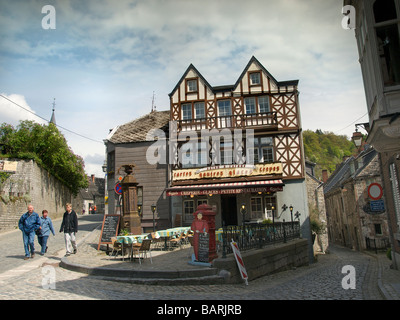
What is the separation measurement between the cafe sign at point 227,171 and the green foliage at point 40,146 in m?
13.6

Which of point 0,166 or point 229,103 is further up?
point 229,103

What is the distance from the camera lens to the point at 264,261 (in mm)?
10594

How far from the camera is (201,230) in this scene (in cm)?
932

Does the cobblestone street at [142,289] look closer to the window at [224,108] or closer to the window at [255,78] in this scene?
the window at [224,108]

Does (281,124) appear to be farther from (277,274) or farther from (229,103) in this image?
(277,274)

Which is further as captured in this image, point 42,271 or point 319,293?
point 42,271

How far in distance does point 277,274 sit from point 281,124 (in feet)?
37.2

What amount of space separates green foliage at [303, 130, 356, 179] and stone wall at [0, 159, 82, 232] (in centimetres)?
5136

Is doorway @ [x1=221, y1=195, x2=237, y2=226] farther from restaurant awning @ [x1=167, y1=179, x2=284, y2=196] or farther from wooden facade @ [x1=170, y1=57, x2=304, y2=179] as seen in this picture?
wooden facade @ [x1=170, y1=57, x2=304, y2=179]

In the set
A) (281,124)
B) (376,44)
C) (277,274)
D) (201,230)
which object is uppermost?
(281,124)

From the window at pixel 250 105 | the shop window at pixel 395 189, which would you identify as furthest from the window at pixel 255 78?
the shop window at pixel 395 189

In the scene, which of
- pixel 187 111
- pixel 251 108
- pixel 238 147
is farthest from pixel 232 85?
pixel 238 147

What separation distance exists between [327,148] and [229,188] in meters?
64.5
